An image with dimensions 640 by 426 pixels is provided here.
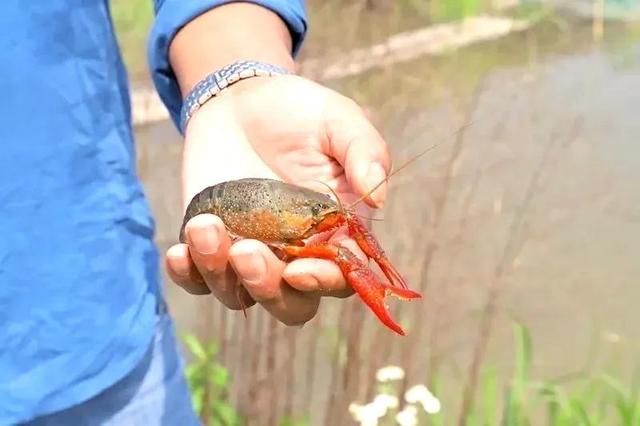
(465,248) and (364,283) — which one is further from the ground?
(465,248)

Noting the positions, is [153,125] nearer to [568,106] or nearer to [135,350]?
[568,106]

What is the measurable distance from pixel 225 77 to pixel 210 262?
270mm

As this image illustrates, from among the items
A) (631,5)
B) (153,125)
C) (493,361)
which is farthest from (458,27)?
(493,361)

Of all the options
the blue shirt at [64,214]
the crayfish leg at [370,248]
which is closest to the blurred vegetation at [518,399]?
the crayfish leg at [370,248]

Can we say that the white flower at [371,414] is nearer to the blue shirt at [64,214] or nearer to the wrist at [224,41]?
the blue shirt at [64,214]

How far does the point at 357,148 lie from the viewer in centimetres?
94

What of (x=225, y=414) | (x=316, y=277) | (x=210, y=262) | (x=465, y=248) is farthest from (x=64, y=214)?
(x=465, y=248)

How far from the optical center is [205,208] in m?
1.06

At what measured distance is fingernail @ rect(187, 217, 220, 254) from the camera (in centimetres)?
90

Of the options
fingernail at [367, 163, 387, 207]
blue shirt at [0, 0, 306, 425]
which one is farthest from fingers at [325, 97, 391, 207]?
blue shirt at [0, 0, 306, 425]

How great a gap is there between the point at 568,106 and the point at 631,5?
6.91 feet

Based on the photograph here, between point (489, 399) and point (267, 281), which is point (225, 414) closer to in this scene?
point (489, 399)

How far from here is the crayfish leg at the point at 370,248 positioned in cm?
107

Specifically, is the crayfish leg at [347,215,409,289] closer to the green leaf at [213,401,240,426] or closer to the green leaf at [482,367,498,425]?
the green leaf at [482,367,498,425]
